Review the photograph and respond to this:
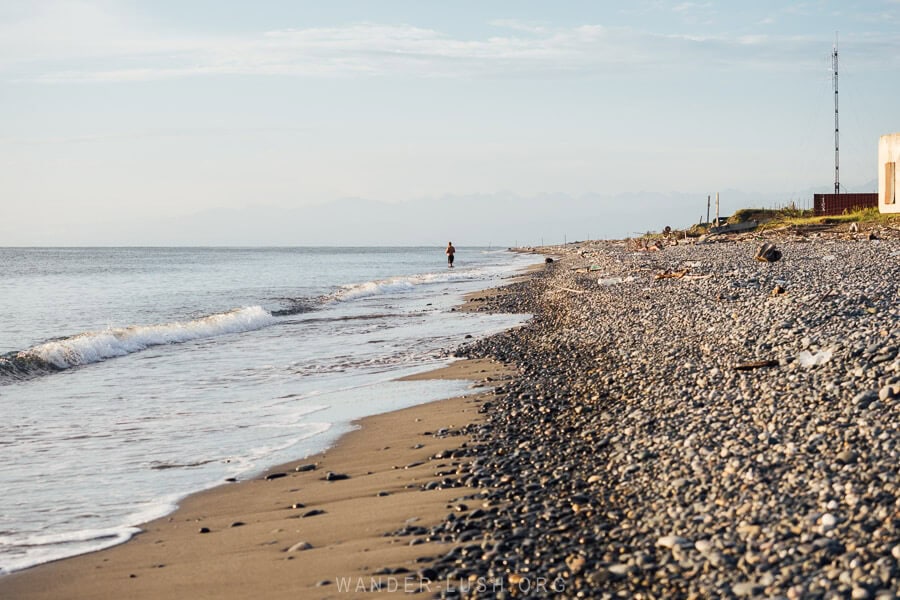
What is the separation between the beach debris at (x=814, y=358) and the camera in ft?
29.1

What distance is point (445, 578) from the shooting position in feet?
17.3

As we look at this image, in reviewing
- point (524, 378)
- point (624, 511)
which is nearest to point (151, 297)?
point (524, 378)

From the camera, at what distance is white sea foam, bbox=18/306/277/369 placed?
18.5 metres

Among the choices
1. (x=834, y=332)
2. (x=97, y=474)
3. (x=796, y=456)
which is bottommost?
(x=97, y=474)

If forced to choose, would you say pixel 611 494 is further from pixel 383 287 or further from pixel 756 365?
pixel 383 287

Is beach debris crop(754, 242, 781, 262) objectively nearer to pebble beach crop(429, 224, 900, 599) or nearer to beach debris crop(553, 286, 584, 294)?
beach debris crop(553, 286, 584, 294)

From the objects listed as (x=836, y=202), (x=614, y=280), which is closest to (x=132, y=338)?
(x=614, y=280)

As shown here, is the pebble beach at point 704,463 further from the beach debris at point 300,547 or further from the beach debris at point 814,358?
the beach debris at point 300,547

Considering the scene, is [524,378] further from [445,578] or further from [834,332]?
[445,578]

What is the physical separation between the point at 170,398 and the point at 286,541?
754cm

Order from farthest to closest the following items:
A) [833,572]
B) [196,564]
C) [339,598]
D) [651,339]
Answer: [651,339]
[196,564]
[339,598]
[833,572]

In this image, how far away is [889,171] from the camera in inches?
1435

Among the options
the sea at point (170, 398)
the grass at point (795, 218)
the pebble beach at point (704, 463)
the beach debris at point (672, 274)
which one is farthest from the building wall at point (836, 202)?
the pebble beach at point (704, 463)

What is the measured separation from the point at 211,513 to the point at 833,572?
5.06m
